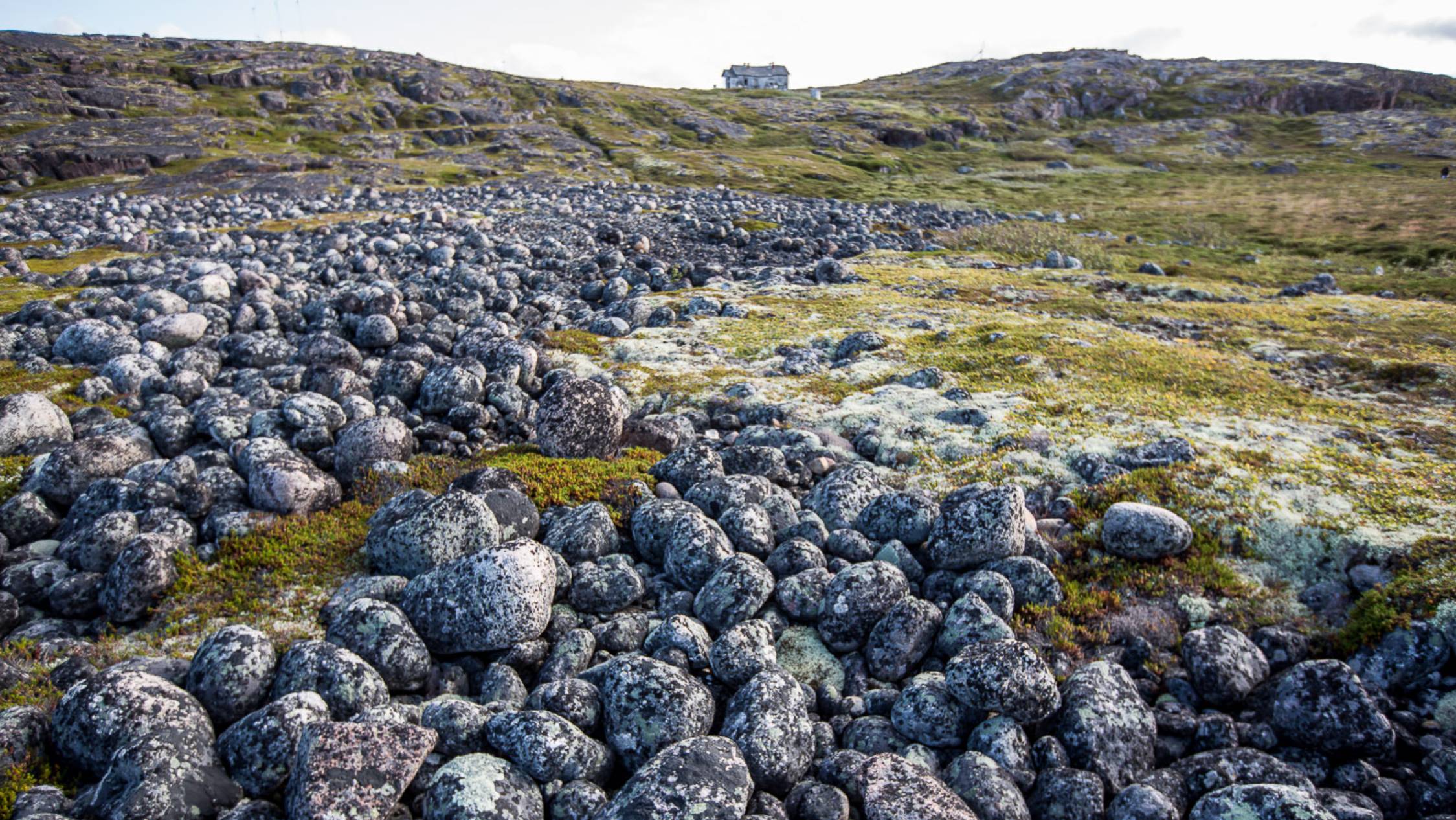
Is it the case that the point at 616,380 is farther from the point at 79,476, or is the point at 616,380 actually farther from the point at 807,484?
the point at 79,476

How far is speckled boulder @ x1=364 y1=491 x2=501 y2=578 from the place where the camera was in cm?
1170

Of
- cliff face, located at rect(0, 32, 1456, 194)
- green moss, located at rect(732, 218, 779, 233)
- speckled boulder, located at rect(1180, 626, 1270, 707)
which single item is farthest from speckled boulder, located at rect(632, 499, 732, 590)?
cliff face, located at rect(0, 32, 1456, 194)

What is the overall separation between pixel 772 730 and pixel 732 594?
262cm

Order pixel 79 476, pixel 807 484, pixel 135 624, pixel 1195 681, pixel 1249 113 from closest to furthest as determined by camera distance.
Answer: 1. pixel 1195 681
2. pixel 135 624
3. pixel 79 476
4. pixel 807 484
5. pixel 1249 113

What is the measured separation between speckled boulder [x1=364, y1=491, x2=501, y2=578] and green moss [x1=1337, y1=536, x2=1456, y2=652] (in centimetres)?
1249

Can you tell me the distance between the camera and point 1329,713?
8.98 meters

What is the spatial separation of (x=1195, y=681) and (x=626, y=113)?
150744 millimetres

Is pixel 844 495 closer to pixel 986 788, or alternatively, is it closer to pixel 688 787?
pixel 986 788

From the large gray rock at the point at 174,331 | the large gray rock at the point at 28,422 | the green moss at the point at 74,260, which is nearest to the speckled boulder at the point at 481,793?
the large gray rock at the point at 28,422

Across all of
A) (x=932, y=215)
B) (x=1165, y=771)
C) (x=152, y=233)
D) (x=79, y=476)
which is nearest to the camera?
(x=1165, y=771)

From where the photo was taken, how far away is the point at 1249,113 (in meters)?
158

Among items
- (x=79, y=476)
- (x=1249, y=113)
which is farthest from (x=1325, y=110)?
(x=79, y=476)

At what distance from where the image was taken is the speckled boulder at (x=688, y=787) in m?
7.17

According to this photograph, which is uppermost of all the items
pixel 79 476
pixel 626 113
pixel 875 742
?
pixel 626 113
